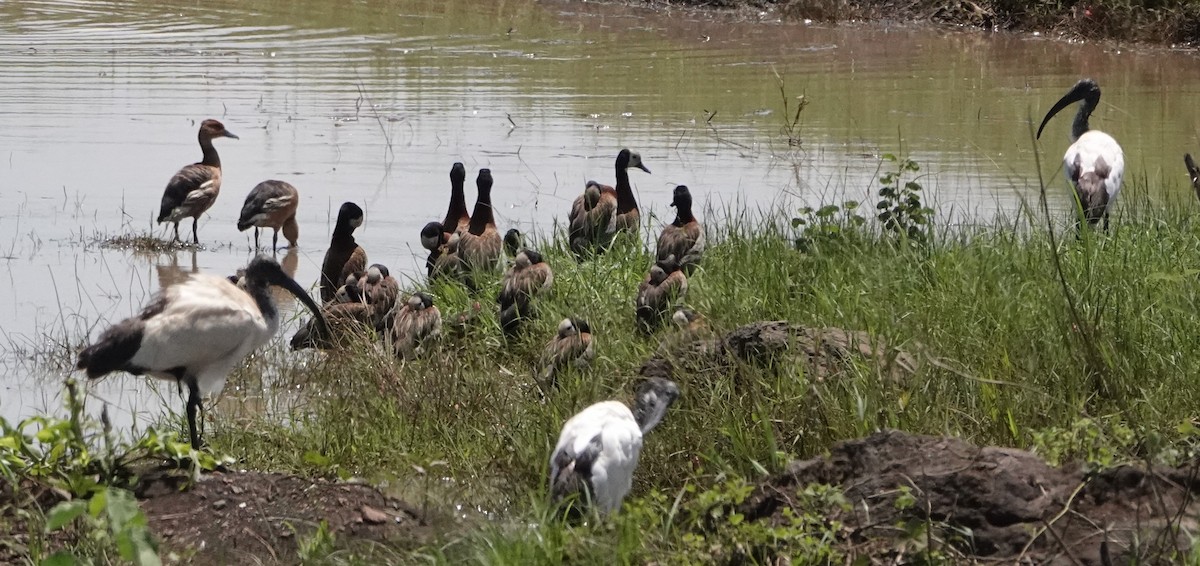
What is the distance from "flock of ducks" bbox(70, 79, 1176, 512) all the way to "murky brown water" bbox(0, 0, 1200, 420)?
422 millimetres

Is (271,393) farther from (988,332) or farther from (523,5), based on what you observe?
(523,5)

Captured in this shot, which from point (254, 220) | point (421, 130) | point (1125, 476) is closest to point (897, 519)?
point (1125, 476)

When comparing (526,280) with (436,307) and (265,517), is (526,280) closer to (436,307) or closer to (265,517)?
(436,307)

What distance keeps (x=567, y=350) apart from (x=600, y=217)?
2868mm

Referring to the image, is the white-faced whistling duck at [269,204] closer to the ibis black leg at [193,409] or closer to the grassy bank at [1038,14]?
the ibis black leg at [193,409]

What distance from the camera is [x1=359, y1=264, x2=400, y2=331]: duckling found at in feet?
26.3

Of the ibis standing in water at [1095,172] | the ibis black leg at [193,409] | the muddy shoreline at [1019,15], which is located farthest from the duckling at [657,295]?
the muddy shoreline at [1019,15]

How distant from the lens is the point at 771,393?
5.71 metres

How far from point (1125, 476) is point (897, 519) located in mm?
622

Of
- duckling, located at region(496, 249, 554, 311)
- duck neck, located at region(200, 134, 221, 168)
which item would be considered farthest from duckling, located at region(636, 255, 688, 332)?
duck neck, located at region(200, 134, 221, 168)

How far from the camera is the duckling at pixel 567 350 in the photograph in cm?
641

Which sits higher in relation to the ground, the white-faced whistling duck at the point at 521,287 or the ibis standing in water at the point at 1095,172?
the ibis standing in water at the point at 1095,172

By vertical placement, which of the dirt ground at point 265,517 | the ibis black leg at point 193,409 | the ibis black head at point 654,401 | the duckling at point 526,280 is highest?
the duckling at point 526,280

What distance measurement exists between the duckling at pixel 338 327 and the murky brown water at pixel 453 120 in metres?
0.80
